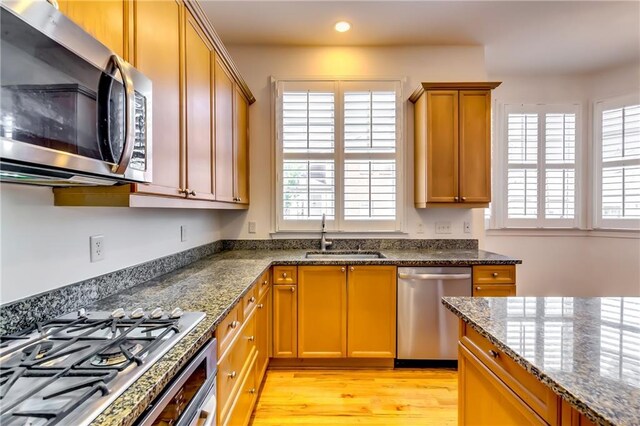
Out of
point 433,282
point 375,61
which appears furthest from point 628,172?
point 375,61

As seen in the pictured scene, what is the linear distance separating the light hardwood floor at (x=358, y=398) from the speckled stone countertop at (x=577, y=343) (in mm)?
1120

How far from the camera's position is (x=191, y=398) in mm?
972

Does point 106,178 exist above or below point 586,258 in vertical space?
above

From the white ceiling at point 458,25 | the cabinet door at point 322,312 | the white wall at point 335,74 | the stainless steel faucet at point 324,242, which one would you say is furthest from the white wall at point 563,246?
the cabinet door at point 322,312

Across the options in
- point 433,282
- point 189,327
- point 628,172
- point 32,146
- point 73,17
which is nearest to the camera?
point 32,146

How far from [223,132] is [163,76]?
855 millimetres

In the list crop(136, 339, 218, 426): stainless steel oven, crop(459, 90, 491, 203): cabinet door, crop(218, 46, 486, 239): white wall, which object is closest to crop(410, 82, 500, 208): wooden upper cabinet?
crop(459, 90, 491, 203): cabinet door

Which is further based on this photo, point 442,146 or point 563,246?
point 563,246

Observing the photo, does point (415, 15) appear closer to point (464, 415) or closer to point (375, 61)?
point (375, 61)

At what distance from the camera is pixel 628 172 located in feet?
11.1

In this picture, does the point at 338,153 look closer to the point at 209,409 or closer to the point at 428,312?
the point at 428,312

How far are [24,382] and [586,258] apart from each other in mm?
4873

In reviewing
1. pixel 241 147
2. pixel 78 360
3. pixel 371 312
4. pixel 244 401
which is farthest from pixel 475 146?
pixel 78 360

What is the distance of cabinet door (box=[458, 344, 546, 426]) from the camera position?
939 mm
